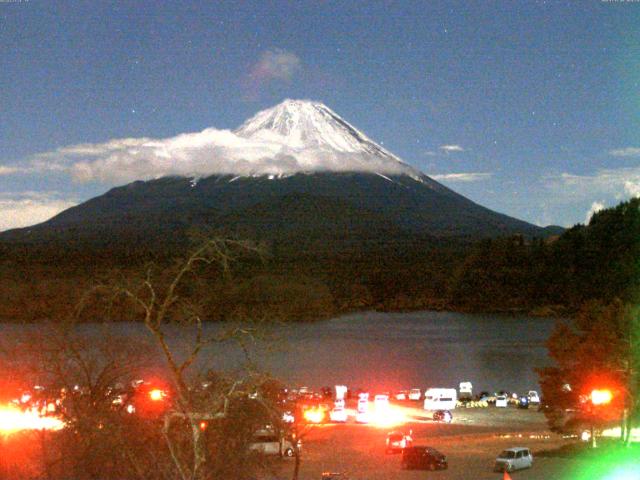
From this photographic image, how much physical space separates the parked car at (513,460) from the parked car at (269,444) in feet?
6.97

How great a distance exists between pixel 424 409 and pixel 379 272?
45.7m

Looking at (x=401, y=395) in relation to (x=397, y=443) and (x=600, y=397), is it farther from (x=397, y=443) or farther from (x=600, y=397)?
(x=600, y=397)

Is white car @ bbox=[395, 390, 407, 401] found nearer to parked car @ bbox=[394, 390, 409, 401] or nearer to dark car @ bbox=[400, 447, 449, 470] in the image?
parked car @ bbox=[394, 390, 409, 401]

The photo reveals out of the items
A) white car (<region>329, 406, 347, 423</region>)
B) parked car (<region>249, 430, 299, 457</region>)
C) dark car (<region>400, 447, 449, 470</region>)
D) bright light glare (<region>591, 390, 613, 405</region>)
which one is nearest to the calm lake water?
white car (<region>329, 406, 347, 423</region>)

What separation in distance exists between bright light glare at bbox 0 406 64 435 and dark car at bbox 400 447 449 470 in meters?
3.63

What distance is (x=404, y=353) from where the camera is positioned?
37125 millimetres

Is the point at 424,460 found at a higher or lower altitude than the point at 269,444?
lower

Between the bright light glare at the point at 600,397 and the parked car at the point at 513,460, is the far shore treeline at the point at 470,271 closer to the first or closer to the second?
the bright light glare at the point at 600,397

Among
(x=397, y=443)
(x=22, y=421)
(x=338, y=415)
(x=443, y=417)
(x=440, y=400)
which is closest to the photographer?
(x=22, y=421)

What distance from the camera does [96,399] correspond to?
19.8ft

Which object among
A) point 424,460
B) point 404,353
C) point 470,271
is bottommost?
point 404,353

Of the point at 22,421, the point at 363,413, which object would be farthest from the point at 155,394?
the point at 363,413

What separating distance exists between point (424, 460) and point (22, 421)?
397 cm

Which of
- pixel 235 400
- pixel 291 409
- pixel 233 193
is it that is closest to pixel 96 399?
pixel 235 400
